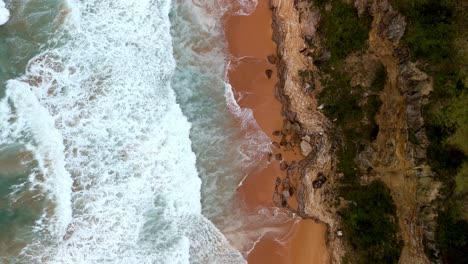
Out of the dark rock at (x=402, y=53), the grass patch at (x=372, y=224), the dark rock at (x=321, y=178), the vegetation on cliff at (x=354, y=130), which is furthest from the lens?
the dark rock at (x=321, y=178)

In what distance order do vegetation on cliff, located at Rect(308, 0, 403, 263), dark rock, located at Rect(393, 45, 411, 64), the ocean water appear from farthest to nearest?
the ocean water < vegetation on cliff, located at Rect(308, 0, 403, 263) < dark rock, located at Rect(393, 45, 411, 64)

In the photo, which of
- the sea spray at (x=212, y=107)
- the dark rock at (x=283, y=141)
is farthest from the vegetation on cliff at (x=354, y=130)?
the sea spray at (x=212, y=107)

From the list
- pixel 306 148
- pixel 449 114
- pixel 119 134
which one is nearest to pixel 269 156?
pixel 306 148

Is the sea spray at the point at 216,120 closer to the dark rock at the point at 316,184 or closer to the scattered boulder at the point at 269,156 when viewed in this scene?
the scattered boulder at the point at 269,156

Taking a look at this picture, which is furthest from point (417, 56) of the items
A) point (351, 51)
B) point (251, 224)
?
point (251, 224)

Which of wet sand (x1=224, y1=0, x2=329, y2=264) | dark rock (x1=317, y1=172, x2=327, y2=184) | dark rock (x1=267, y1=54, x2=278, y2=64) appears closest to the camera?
dark rock (x1=317, y1=172, x2=327, y2=184)

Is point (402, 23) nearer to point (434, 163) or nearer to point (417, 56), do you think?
point (417, 56)

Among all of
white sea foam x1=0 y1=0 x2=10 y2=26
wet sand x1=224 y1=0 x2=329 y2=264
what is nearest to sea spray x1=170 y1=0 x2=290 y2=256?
wet sand x1=224 y1=0 x2=329 y2=264

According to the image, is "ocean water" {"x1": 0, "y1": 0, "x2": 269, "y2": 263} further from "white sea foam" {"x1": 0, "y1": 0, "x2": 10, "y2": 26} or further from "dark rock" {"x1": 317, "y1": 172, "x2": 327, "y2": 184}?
"dark rock" {"x1": 317, "y1": 172, "x2": 327, "y2": 184}
